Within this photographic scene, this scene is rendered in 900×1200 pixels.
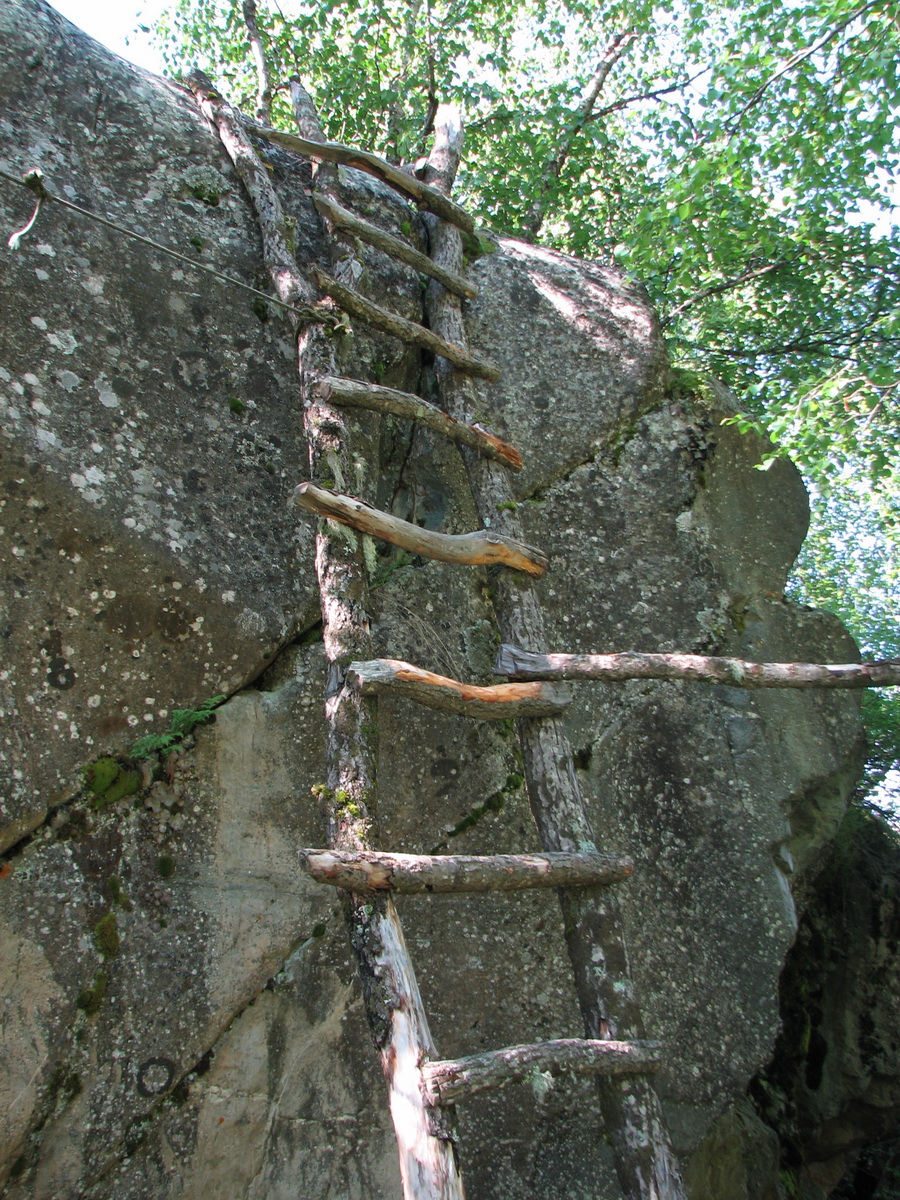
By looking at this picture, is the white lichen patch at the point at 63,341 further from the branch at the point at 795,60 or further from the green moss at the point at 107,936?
the branch at the point at 795,60

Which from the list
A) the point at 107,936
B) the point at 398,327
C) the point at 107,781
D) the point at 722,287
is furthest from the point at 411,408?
the point at 722,287

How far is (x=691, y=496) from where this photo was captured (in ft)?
17.3

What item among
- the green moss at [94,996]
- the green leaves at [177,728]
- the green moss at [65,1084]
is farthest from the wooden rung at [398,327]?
the green moss at [65,1084]

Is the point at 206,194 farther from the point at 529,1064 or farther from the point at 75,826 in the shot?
the point at 529,1064

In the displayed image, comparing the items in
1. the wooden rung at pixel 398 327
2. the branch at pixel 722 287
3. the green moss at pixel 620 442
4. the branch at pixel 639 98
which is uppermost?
the branch at pixel 639 98

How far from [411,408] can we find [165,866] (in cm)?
249

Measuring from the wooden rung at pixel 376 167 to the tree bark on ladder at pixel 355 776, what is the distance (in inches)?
16.1

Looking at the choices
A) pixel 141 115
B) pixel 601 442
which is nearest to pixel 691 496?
pixel 601 442

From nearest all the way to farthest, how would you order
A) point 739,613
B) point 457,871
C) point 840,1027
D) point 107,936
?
point 457,871, point 107,936, point 739,613, point 840,1027

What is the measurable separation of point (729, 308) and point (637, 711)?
5.33m

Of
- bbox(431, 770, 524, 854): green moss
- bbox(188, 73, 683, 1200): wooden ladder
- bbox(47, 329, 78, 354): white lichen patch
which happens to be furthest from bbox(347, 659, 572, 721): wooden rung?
bbox(47, 329, 78, 354): white lichen patch

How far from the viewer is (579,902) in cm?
350

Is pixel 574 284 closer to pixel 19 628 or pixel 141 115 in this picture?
pixel 141 115

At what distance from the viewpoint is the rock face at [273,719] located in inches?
137
